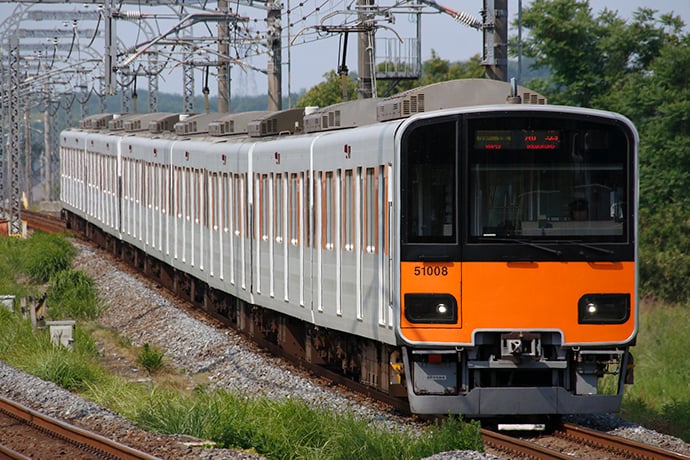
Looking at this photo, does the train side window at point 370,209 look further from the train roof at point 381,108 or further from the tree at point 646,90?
the tree at point 646,90

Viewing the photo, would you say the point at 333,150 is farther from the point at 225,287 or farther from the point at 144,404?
the point at 225,287

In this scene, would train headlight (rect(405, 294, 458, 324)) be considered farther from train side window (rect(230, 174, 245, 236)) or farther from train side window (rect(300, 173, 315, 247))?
train side window (rect(230, 174, 245, 236))

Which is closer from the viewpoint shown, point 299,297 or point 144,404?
point 144,404

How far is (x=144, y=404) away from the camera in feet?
39.2

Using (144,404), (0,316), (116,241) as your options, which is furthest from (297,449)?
(116,241)

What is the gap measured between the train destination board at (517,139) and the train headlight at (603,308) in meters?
1.26

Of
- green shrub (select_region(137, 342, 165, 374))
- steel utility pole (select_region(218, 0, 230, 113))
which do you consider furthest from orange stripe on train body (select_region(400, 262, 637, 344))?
steel utility pole (select_region(218, 0, 230, 113))

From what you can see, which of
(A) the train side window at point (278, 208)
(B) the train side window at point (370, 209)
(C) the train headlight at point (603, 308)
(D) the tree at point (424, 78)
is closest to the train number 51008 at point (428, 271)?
(B) the train side window at point (370, 209)

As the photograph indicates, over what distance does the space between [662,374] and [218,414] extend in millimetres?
10997

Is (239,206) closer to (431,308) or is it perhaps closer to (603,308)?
(431,308)

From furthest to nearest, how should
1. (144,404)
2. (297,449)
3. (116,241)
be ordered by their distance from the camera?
(116,241), (144,404), (297,449)

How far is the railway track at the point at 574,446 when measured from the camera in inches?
383

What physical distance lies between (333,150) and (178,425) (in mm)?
3456

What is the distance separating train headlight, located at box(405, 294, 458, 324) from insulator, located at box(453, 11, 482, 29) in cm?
540
